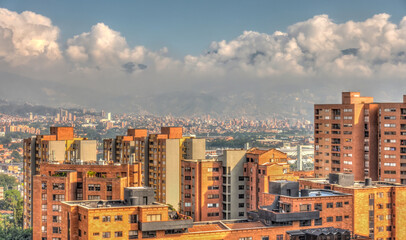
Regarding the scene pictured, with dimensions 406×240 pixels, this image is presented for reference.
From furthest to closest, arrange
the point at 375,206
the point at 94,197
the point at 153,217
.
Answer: the point at 94,197 → the point at 375,206 → the point at 153,217

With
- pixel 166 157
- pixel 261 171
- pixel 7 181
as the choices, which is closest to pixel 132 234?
pixel 261 171

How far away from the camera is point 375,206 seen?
2300 cm

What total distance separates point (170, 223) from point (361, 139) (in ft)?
56.1

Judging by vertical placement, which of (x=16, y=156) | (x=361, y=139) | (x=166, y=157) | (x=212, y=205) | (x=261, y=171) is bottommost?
(x=212, y=205)

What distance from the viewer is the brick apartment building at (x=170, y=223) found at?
59.2ft

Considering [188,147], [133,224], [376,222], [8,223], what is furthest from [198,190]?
[8,223]

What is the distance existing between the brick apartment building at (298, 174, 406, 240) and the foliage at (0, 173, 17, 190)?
46855mm

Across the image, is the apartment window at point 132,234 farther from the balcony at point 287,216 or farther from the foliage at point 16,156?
the foliage at point 16,156

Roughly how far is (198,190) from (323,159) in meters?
8.86

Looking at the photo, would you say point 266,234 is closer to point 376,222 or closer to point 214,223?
point 214,223

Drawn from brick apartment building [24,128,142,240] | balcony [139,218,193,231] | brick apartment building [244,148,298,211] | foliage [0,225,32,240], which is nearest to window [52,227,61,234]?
brick apartment building [24,128,142,240]

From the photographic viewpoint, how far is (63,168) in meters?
24.5

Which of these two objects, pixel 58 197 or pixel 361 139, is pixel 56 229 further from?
pixel 361 139

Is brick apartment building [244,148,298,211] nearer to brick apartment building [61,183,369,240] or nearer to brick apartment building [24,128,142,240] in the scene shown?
brick apartment building [24,128,142,240]
